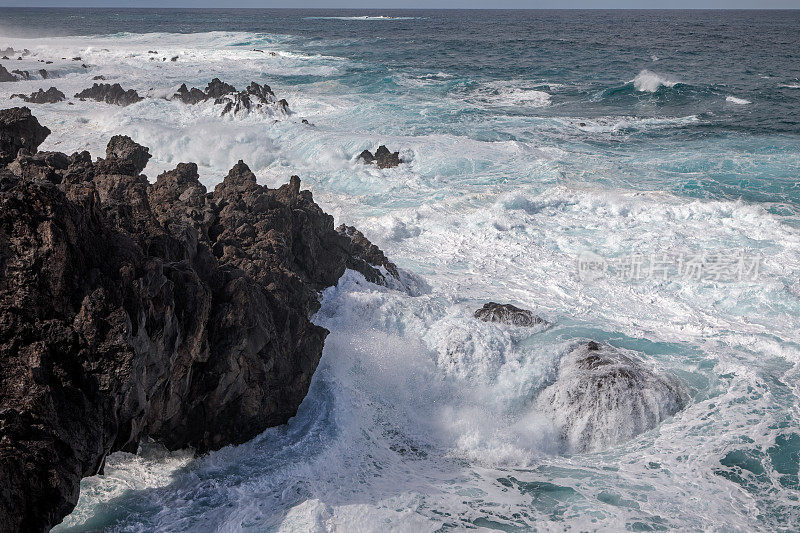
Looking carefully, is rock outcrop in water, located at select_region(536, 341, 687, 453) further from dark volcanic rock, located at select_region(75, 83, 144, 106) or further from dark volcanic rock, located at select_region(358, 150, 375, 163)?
dark volcanic rock, located at select_region(75, 83, 144, 106)

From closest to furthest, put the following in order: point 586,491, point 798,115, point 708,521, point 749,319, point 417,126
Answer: point 708,521, point 586,491, point 749,319, point 417,126, point 798,115

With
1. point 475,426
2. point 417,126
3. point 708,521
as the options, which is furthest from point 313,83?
point 708,521

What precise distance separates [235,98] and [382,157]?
505 inches

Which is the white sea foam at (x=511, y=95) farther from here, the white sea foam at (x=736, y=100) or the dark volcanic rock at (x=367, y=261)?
the dark volcanic rock at (x=367, y=261)

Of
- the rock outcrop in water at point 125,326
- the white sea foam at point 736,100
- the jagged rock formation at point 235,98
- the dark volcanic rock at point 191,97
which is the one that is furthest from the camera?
the white sea foam at point 736,100

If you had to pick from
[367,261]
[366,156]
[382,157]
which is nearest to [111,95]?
[366,156]

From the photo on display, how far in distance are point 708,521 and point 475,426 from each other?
3541 millimetres

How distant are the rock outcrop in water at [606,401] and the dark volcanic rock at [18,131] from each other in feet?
37.1

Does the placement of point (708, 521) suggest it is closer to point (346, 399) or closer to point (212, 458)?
point (346, 399)

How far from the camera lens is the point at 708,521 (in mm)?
8352

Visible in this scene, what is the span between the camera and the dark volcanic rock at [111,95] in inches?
1390

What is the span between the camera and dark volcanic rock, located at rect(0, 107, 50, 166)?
12.8 meters

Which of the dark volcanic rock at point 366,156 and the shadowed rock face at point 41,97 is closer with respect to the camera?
the dark volcanic rock at point 366,156

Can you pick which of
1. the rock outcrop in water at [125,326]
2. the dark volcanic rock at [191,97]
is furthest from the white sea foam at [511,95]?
the rock outcrop in water at [125,326]
